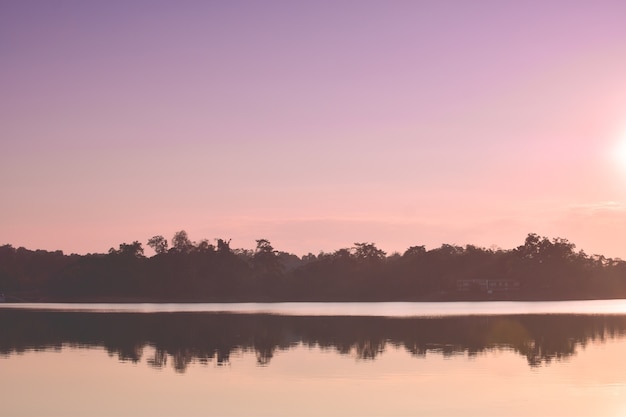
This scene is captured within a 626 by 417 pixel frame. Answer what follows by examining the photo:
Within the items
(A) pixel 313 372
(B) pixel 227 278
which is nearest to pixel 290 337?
(A) pixel 313 372

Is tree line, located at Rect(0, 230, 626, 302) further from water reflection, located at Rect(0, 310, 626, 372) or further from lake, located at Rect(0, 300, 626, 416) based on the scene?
lake, located at Rect(0, 300, 626, 416)

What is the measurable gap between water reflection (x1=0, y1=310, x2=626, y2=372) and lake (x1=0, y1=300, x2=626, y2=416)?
5.0 inches

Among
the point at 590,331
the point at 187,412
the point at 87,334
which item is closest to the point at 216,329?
the point at 87,334

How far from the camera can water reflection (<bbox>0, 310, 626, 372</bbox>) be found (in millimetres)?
47812

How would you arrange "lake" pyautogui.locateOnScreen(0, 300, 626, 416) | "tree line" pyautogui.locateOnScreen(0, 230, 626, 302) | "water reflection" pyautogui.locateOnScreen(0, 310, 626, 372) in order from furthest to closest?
"tree line" pyautogui.locateOnScreen(0, 230, 626, 302)
"water reflection" pyautogui.locateOnScreen(0, 310, 626, 372)
"lake" pyautogui.locateOnScreen(0, 300, 626, 416)

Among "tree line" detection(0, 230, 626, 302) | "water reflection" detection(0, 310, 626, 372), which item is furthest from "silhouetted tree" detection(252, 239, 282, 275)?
"water reflection" detection(0, 310, 626, 372)

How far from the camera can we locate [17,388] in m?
34.1

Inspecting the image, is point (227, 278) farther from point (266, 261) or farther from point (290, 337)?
point (290, 337)

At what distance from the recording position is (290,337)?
5922cm

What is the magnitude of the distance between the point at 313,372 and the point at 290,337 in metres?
20.5

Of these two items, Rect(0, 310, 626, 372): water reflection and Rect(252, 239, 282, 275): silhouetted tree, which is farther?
Rect(252, 239, 282, 275): silhouetted tree

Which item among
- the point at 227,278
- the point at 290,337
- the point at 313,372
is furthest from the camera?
the point at 227,278

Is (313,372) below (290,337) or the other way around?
below

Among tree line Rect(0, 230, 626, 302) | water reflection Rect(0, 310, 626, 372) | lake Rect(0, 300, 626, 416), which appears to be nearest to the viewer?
lake Rect(0, 300, 626, 416)
